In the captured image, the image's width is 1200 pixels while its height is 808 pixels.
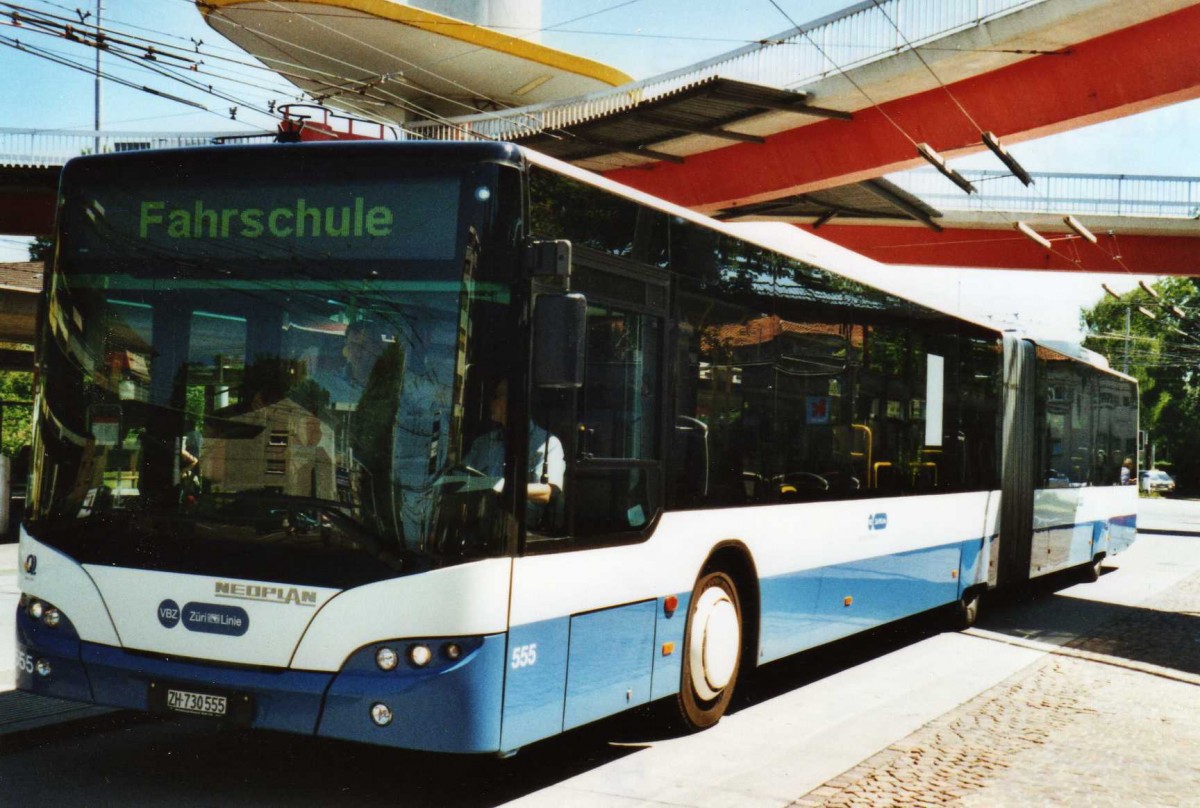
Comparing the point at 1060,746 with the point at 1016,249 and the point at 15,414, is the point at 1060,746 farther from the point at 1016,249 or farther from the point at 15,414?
the point at 15,414

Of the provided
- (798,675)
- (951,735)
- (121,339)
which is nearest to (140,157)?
(121,339)

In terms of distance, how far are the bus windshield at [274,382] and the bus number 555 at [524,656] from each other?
0.50 meters

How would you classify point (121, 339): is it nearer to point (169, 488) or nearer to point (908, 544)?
point (169, 488)

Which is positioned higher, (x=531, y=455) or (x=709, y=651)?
(x=531, y=455)

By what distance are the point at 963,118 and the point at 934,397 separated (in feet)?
38.9

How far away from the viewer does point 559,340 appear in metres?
5.82

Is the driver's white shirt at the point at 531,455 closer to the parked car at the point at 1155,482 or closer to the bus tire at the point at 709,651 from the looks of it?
the bus tire at the point at 709,651

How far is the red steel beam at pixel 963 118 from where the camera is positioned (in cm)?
1902

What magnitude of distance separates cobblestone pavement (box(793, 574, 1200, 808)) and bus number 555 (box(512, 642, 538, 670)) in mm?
1502

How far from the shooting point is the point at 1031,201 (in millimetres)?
30359

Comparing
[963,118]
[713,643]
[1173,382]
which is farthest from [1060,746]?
[1173,382]

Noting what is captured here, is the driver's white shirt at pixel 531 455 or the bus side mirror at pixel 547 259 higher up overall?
the bus side mirror at pixel 547 259

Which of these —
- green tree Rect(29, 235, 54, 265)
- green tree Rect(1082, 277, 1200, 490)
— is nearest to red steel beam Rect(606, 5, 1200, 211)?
green tree Rect(29, 235, 54, 265)

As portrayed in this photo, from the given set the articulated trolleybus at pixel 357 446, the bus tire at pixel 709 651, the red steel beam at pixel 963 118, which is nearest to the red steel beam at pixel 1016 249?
the red steel beam at pixel 963 118
